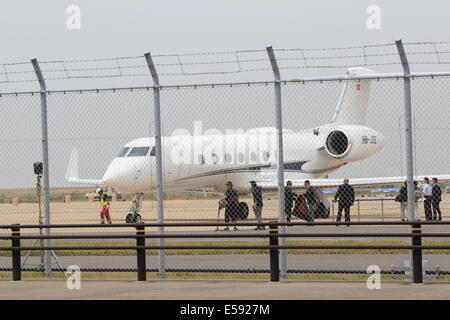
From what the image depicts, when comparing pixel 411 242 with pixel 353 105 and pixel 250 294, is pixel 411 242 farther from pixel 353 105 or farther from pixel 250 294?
pixel 353 105

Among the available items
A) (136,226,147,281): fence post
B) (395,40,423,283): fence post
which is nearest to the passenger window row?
(136,226,147,281): fence post

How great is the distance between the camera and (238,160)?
37250 mm

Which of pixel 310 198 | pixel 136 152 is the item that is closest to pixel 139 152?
pixel 136 152

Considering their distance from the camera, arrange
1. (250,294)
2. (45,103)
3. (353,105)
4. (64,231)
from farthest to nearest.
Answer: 1. (353,105)
2. (64,231)
3. (45,103)
4. (250,294)

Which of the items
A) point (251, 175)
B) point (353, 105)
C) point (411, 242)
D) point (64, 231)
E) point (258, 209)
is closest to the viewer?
point (411, 242)

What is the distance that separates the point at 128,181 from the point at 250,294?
2179 cm

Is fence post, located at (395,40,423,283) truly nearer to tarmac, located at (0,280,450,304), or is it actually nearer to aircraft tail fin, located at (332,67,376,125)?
tarmac, located at (0,280,450,304)

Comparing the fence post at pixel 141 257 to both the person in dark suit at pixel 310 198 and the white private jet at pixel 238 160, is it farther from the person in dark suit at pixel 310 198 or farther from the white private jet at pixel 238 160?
the white private jet at pixel 238 160

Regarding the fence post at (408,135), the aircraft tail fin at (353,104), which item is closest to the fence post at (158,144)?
the fence post at (408,135)

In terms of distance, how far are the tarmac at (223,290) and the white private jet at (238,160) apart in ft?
59.5

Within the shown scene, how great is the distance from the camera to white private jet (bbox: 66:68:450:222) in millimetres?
34031

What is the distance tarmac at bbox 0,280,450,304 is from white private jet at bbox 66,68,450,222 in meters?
18.1

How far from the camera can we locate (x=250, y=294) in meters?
12.1
